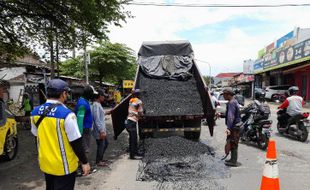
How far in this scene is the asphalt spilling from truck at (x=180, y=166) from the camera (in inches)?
184

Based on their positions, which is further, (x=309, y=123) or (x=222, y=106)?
(x=222, y=106)

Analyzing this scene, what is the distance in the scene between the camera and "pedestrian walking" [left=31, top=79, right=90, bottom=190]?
274 cm

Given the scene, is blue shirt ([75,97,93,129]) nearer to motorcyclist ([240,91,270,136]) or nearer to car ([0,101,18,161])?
car ([0,101,18,161])

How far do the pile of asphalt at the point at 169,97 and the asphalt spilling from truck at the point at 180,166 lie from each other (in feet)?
3.58

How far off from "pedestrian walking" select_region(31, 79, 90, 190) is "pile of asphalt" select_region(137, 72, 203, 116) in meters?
4.61

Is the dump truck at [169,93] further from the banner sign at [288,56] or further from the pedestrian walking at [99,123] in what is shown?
the banner sign at [288,56]

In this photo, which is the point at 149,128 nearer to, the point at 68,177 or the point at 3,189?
the point at 3,189

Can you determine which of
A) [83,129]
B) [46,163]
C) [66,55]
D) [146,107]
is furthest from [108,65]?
[46,163]

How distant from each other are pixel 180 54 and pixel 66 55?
513cm

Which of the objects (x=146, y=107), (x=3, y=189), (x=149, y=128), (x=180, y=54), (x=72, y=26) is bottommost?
(x=3, y=189)

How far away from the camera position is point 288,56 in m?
23.9

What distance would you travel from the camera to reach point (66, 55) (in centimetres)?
1212

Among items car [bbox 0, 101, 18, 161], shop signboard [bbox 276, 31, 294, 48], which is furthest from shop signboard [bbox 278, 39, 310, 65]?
car [bbox 0, 101, 18, 161]

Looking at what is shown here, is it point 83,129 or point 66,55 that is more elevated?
point 66,55
